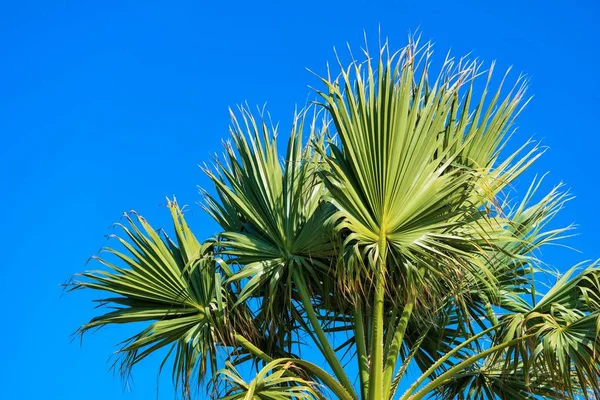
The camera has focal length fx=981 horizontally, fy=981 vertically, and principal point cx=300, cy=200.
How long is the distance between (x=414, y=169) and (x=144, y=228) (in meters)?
2.32

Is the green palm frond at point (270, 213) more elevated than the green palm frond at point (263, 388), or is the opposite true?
the green palm frond at point (270, 213)

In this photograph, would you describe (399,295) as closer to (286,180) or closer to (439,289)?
(439,289)

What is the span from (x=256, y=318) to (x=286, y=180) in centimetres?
118

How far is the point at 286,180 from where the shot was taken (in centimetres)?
810

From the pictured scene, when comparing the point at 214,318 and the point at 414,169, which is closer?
the point at 414,169

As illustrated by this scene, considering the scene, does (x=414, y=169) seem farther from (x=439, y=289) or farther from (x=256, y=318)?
(x=256, y=318)

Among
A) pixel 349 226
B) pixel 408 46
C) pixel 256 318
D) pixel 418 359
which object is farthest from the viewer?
pixel 418 359

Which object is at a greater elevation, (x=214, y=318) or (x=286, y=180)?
(x=286, y=180)

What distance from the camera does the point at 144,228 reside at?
812 centimetres

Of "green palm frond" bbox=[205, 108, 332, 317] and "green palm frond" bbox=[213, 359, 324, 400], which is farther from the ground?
"green palm frond" bbox=[205, 108, 332, 317]

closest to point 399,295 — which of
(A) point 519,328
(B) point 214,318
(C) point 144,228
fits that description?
(A) point 519,328

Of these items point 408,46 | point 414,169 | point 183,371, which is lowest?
point 183,371

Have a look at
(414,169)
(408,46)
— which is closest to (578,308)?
(414,169)

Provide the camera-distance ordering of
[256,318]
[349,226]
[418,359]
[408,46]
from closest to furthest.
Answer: [349,226] → [408,46] → [256,318] → [418,359]
